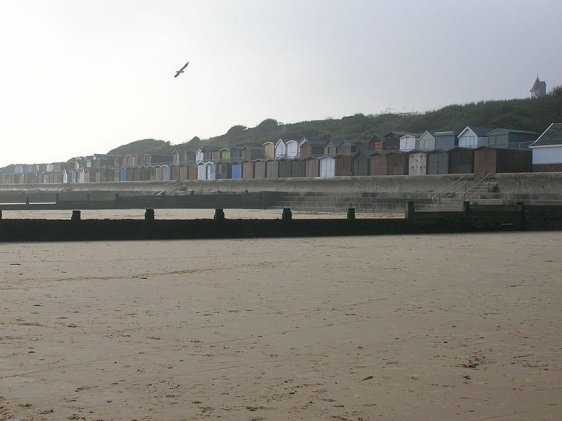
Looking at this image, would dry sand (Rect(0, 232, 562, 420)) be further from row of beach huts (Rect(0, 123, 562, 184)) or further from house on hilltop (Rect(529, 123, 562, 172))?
row of beach huts (Rect(0, 123, 562, 184))

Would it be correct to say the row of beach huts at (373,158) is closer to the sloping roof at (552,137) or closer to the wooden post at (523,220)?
the sloping roof at (552,137)

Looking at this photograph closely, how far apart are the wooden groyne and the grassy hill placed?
179ft

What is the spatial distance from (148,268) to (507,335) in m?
8.03

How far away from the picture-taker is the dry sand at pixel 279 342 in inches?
174

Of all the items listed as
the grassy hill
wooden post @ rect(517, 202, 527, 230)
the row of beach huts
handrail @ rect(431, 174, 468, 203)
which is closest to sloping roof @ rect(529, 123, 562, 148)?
the row of beach huts

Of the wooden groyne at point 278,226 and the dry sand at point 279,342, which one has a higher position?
the wooden groyne at point 278,226

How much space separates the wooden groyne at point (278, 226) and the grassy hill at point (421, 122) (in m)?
54.4

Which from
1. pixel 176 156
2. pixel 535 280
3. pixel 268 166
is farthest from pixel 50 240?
pixel 176 156

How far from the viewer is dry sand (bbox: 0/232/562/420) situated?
441 centimetres

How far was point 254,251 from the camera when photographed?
16.8 meters

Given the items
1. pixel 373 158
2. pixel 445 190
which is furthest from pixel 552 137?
pixel 373 158

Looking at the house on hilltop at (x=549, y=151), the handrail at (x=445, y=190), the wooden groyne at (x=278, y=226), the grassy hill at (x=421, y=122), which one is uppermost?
the grassy hill at (x=421, y=122)

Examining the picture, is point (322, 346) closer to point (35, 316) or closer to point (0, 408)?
point (0, 408)

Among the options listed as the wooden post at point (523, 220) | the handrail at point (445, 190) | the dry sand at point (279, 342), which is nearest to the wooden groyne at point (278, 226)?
the wooden post at point (523, 220)
